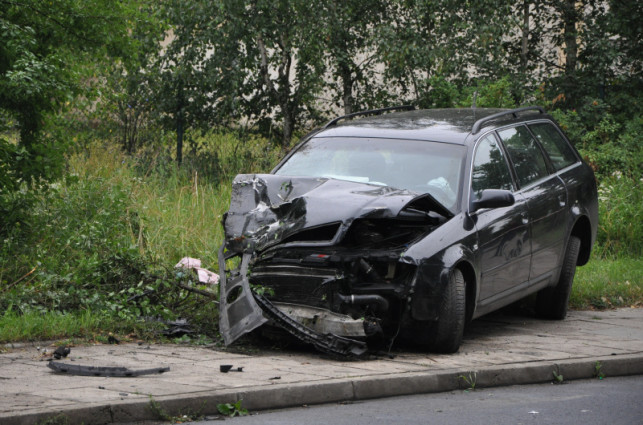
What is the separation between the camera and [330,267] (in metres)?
7.11

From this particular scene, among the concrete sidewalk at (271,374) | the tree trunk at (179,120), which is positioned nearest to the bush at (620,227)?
the concrete sidewalk at (271,374)

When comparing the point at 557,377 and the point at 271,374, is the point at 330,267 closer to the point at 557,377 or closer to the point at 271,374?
the point at 271,374

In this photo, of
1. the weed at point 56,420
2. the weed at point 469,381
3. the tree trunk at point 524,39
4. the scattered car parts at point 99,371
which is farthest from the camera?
the tree trunk at point 524,39

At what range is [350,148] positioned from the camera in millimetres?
8547

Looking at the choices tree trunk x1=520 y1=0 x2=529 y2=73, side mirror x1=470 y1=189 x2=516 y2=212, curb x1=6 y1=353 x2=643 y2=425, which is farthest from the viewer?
tree trunk x1=520 y1=0 x2=529 y2=73

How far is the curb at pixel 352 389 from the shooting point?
17.7 ft

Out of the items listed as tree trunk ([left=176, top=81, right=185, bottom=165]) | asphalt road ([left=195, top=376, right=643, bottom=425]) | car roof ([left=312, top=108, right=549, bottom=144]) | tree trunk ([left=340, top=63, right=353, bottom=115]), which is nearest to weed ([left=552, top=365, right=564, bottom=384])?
asphalt road ([left=195, top=376, right=643, bottom=425])

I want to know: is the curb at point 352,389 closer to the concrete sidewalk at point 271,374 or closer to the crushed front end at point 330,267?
the concrete sidewalk at point 271,374

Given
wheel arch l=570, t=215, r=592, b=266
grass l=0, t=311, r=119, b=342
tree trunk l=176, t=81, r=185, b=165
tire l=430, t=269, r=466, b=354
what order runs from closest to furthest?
tire l=430, t=269, r=466, b=354
grass l=0, t=311, r=119, b=342
wheel arch l=570, t=215, r=592, b=266
tree trunk l=176, t=81, r=185, b=165

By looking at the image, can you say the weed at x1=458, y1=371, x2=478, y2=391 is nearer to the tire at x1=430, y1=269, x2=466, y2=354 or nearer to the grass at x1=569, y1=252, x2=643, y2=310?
the tire at x1=430, y1=269, x2=466, y2=354

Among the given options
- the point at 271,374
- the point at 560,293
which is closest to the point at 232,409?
the point at 271,374

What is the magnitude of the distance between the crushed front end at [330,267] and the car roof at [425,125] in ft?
3.48

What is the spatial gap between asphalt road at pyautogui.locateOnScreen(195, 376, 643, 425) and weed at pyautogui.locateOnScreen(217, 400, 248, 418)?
0.26 ft

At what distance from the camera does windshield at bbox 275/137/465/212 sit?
8000 mm
